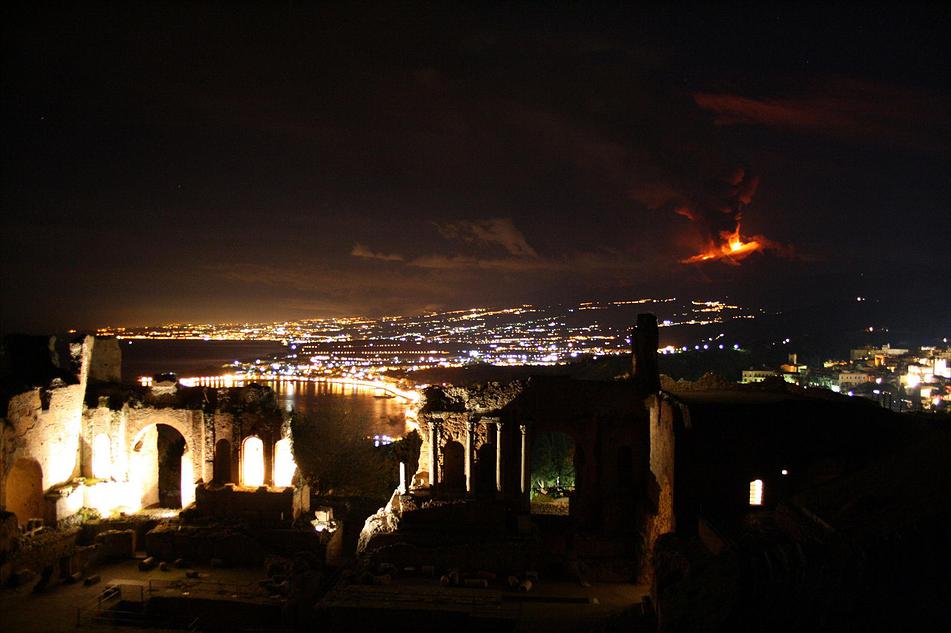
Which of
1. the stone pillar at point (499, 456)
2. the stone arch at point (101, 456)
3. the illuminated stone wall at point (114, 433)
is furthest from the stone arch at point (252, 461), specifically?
the stone pillar at point (499, 456)

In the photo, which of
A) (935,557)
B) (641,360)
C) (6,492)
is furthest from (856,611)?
(6,492)

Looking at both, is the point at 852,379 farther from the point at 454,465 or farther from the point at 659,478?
the point at 454,465

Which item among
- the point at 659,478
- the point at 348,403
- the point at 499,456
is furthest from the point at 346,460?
the point at 348,403

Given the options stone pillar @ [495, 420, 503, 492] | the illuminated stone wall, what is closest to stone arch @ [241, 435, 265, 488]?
the illuminated stone wall

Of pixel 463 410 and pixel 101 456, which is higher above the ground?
pixel 463 410

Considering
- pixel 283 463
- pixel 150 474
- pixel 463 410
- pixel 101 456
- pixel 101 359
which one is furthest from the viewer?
pixel 101 359

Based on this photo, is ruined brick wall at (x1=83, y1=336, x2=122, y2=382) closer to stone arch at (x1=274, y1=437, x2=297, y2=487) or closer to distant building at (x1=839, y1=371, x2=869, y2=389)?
stone arch at (x1=274, y1=437, x2=297, y2=487)
